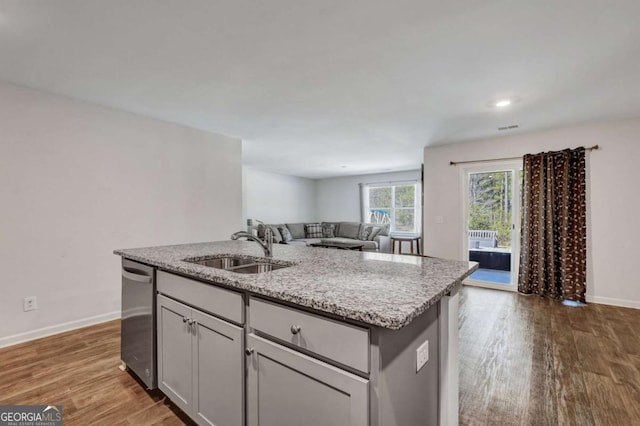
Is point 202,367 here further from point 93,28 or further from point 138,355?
point 93,28

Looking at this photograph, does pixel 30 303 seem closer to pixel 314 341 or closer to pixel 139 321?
pixel 139 321

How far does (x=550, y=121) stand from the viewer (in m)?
3.64

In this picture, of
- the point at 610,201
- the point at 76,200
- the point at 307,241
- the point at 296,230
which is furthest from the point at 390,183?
the point at 76,200

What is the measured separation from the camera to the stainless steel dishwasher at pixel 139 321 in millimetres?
1816

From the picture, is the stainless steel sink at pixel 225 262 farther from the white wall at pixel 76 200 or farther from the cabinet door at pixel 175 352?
the white wall at pixel 76 200

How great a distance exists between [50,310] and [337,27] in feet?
11.5

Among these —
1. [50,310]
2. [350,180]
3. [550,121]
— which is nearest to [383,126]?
[550,121]

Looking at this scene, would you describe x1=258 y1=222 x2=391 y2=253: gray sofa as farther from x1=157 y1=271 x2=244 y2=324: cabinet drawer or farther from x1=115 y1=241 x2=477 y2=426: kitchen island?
x1=115 y1=241 x2=477 y2=426: kitchen island

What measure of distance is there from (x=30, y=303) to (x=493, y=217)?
5723 mm

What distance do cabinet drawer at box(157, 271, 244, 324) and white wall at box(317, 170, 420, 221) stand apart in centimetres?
709

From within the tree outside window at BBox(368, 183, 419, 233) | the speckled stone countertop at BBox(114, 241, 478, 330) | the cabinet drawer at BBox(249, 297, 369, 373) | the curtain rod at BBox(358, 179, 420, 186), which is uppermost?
the curtain rod at BBox(358, 179, 420, 186)

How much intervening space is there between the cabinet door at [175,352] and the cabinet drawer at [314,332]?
1.96ft

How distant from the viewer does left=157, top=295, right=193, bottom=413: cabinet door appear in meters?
1.56

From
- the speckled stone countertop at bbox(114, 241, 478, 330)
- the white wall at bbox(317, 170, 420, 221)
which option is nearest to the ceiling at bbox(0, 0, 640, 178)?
the speckled stone countertop at bbox(114, 241, 478, 330)
